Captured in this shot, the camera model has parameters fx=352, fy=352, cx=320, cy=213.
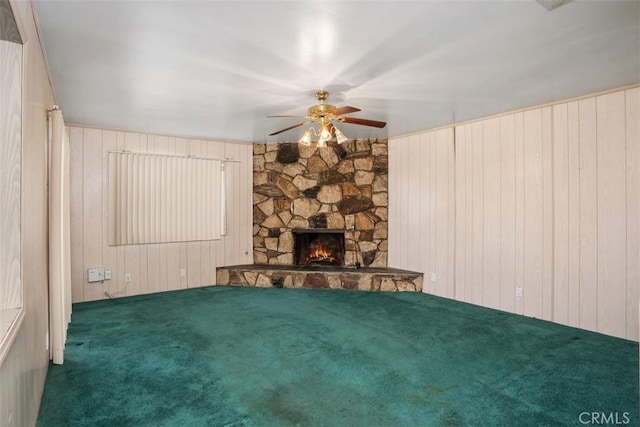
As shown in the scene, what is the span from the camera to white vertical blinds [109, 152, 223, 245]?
4676 mm

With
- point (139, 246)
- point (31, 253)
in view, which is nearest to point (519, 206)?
point (31, 253)

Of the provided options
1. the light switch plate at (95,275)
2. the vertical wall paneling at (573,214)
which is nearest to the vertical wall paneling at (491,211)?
the vertical wall paneling at (573,214)

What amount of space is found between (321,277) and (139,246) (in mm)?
2580

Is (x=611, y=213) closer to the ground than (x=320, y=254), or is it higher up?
higher up

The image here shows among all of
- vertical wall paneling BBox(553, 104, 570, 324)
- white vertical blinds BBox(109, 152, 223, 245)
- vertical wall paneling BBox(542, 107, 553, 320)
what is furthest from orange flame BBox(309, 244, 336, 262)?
vertical wall paneling BBox(553, 104, 570, 324)

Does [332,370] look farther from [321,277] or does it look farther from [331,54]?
[321,277]

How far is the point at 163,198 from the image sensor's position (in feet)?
16.3

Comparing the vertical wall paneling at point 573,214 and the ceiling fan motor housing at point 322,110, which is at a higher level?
the ceiling fan motor housing at point 322,110

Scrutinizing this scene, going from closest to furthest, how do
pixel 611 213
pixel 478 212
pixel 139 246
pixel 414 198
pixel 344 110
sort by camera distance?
1. pixel 344 110
2. pixel 611 213
3. pixel 478 212
4. pixel 139 246
5. pixel 414 198

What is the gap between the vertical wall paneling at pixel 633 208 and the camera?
10.2 feet

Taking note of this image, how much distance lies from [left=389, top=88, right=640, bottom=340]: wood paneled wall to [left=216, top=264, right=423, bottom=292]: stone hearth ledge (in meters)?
0.32

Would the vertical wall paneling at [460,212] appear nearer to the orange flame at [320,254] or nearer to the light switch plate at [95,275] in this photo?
the orange flame at [320,254]

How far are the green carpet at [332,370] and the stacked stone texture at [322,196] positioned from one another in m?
1.62

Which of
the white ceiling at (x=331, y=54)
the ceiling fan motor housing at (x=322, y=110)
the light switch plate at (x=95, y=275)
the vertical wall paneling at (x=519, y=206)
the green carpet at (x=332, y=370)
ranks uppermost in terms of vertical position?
the white ceiling at (x=331, y=54)
